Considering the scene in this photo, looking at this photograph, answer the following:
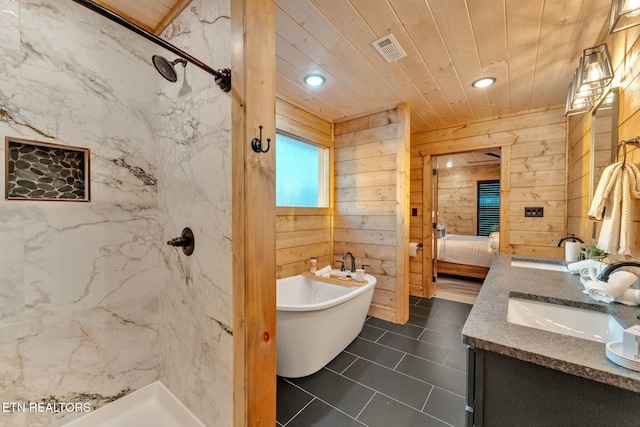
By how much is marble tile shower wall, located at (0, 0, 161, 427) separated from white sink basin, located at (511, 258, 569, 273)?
2776 mm

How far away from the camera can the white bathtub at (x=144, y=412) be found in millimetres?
1334

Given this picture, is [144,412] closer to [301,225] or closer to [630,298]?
[301,225]

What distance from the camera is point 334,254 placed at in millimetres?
3297

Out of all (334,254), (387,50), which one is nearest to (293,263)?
(334,254)

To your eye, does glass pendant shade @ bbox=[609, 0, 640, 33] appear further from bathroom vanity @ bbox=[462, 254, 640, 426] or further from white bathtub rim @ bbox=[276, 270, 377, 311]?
white bathtub rim @ bbox=[276, 270, 377, 311]

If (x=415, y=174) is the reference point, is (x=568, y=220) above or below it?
below

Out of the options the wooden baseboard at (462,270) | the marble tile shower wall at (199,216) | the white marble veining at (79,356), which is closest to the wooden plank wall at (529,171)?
the wooden baseboard at (462,270)

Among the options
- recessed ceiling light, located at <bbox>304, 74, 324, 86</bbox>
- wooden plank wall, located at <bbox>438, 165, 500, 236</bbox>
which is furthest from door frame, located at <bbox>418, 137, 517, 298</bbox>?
wooden plank wall, located at <bbox>438, 165, 500, 236</bbox>

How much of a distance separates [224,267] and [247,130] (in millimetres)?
613

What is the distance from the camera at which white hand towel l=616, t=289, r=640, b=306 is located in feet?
3.46

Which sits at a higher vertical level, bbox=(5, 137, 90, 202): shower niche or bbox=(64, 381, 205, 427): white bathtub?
bbox=(5, 137, 90, 202): shower niche

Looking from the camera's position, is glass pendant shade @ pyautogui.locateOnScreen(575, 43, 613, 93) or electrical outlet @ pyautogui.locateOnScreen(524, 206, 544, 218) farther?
electrical outlet @ pyautogui.locateOnScreen(524, 206, 544, 218)

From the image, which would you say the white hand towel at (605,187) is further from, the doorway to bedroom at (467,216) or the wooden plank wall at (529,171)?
the doorway to bedroom at (467,216)

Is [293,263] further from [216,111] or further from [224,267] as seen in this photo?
[216,111]
